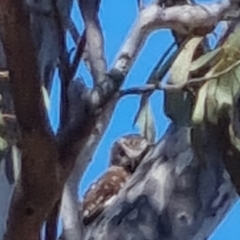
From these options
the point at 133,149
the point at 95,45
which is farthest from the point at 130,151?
the point at 95,45

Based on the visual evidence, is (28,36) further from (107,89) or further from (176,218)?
(176,218)

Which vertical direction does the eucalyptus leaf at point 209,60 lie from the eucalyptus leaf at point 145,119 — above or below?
→ above

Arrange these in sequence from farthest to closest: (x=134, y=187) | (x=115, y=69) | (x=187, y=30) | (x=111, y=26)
Answer: (x=111, y=26) → (x=134, y=187) → (x=187, y=30) → (x=115, y=69)

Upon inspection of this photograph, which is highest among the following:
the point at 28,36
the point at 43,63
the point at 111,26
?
the point at 28,36

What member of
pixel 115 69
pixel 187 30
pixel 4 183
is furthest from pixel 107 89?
pixel 4 183

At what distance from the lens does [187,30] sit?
3.35 ft

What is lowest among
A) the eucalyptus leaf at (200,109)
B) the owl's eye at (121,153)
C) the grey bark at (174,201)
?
the owl's eye at (121,153)

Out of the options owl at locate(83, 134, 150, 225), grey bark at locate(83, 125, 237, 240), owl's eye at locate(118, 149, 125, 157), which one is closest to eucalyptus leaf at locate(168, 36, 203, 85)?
grey bark at locate(83, 125, 237, 240)

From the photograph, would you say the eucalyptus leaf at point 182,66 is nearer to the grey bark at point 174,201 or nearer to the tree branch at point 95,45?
the tree branch at point 95,45

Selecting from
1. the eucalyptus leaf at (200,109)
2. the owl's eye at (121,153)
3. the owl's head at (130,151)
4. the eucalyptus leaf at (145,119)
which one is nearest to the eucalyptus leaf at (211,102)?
the eucalyptus leaf at (200,109)

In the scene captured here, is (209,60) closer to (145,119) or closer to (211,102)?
(211,102)

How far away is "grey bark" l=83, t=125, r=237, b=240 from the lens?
1.19m

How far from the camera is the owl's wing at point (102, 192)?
51.4 inches

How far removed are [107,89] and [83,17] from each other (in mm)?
178
